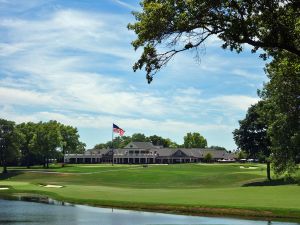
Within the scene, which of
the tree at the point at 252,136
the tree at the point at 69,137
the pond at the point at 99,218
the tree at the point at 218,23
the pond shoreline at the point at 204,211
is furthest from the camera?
the tree at the point at 69,137

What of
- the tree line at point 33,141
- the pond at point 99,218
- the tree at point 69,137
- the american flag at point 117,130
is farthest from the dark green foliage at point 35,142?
the pond at point 99,218

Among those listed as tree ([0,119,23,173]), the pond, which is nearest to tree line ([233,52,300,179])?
the pond

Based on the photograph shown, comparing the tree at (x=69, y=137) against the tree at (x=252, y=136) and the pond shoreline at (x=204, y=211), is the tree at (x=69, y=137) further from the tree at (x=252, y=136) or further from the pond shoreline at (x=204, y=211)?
the pond shoreline at (x=204, y=211)

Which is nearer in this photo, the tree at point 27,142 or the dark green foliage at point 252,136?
the dark green foliage at point 252,136

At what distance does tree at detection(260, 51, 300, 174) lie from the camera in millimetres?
43406

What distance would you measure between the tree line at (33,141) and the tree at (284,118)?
93.5 metres

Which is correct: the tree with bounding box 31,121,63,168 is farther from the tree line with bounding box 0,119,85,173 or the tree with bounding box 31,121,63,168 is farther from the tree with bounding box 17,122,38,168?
the tree with bounding box 17,122,38,168

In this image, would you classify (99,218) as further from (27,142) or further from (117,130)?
(27,142)

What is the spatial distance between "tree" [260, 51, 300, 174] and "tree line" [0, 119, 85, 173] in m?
93.5

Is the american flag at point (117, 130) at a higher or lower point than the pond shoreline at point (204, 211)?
higher

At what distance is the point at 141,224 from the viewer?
107 ft

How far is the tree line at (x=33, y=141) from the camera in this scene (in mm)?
143750

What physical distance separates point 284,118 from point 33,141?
392 ft

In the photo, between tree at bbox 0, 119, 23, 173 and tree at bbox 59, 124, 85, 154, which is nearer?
tree at bbox 0, 119, 23, 173
